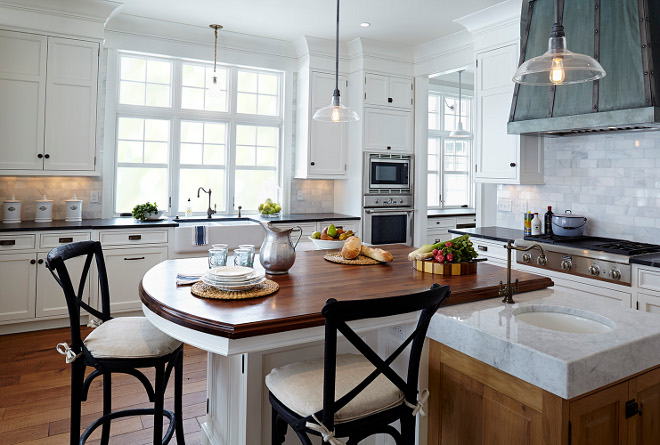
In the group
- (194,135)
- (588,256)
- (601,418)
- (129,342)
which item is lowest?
(601,418)

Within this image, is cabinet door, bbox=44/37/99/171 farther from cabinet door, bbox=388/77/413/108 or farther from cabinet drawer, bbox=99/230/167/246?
cabinet door, bbox=388/77/413/108

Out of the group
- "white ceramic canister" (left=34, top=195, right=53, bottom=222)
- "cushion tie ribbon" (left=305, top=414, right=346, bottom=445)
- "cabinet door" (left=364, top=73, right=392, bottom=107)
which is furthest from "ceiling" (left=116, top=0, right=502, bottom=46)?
"cushion tie ribbon" (left=305, top=414, right=346, bottom=445)

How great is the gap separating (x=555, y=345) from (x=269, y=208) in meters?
4.00

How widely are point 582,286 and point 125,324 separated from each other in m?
2.93

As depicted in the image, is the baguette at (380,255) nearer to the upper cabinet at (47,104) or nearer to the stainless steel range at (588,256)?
the stainless steel range at (588,256)

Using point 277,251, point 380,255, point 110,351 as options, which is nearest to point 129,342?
point 110,351

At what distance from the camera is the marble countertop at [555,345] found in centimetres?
135

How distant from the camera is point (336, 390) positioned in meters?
1.47

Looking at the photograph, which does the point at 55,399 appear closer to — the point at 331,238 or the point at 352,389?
the point at 331,238

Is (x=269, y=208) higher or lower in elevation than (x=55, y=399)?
higher

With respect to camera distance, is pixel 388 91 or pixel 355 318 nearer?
pixel 355 318

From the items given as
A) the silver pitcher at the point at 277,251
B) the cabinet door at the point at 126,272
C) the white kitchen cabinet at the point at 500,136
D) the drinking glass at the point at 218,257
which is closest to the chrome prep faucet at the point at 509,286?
the silver pitcher at the point at 277,251

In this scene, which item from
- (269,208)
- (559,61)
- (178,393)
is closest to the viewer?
(559,61)

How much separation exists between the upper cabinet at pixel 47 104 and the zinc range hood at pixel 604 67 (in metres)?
3.88
